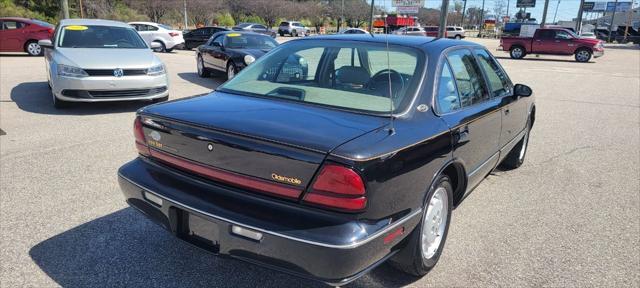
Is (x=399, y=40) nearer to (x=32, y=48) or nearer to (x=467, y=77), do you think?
(x=467, y=77)

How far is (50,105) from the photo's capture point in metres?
8.27

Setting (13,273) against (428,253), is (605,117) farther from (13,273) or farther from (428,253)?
(13,273)

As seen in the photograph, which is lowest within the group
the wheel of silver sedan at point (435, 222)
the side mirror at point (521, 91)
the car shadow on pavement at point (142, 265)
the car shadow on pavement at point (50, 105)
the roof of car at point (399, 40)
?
the car shadow on pavement at point (142, 265)

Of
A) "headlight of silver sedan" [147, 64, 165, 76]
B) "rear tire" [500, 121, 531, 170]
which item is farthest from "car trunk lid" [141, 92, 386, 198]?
"headlight of silver sedan" [147, 64, 165, 76]

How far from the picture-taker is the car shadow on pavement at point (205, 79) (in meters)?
11.6

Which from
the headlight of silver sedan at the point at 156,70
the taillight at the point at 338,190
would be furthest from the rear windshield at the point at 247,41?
the taillight at the point at 338,190

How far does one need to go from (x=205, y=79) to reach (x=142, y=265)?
33.9ft

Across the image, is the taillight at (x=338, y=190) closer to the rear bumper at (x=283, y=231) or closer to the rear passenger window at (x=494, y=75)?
the rear bumper at (x=283, y=231)

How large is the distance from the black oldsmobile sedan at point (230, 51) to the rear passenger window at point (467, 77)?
789 cm

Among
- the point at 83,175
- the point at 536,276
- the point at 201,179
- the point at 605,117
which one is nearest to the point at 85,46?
the point at 83,175

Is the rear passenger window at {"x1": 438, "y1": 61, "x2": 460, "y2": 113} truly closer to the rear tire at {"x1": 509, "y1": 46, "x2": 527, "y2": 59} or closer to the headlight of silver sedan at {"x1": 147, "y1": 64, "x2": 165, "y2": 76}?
the headlight of silver sedan at {"x1": 147, "y1": 64, "x2": 165, "y2": 76}

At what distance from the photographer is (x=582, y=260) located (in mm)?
3305

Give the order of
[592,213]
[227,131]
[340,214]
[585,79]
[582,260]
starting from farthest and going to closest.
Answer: [585,79] < [592,213] < [582,260] < [227,131] < [340,214]

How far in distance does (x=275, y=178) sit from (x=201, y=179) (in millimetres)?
530
